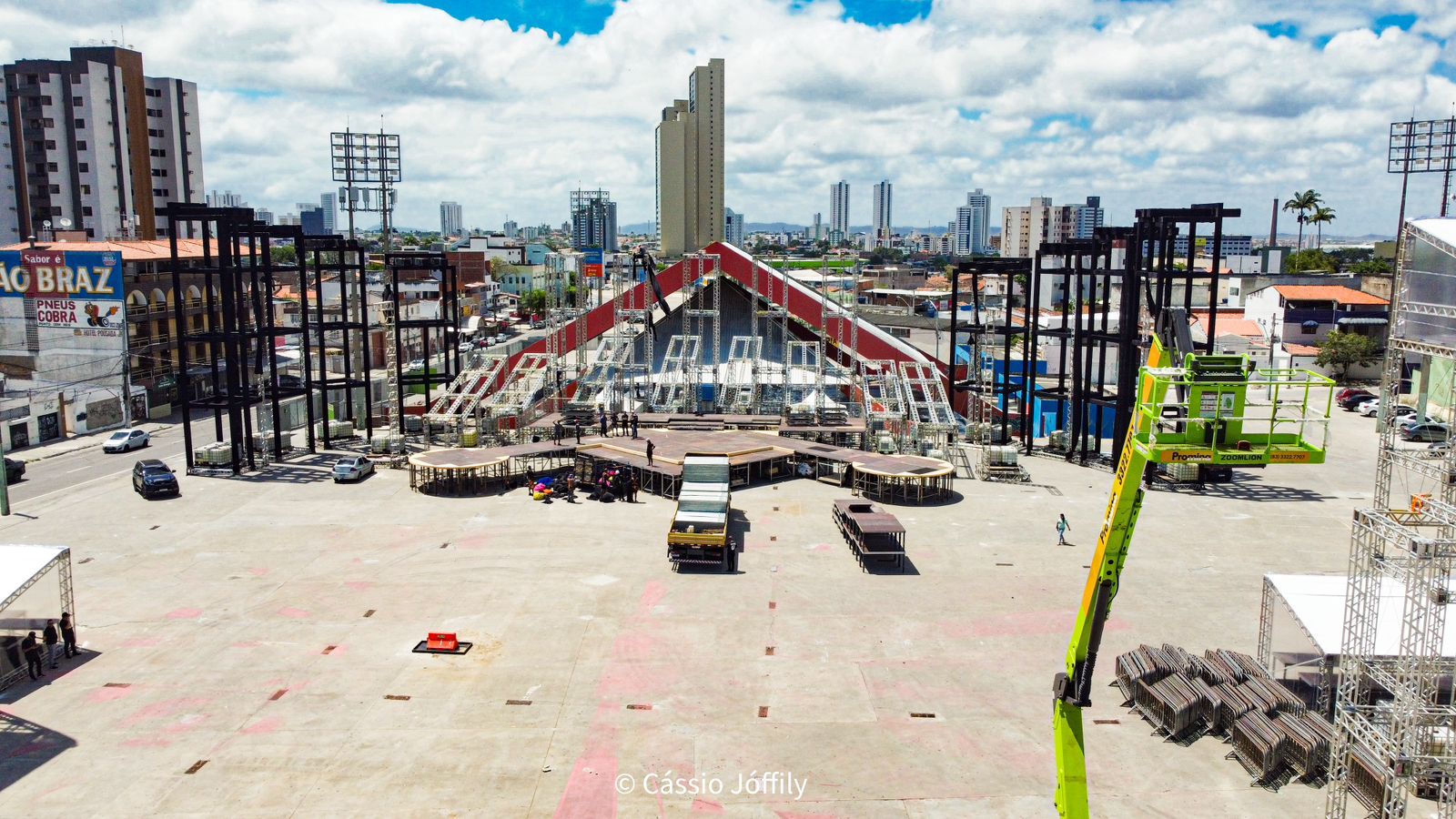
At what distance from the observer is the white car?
47812 millimetres

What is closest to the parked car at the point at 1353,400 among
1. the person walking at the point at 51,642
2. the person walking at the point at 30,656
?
the person walking at the point at 51,642

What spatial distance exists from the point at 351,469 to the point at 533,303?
94.5 meters

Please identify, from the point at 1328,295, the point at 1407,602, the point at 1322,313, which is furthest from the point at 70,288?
the point at 1328,295

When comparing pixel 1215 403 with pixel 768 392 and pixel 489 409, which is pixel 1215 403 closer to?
pixel 489 409

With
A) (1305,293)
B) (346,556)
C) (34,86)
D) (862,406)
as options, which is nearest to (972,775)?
(346,556)

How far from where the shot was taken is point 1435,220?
58.3 feet

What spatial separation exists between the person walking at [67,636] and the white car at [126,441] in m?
28.8

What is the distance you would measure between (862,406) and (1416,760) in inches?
1552

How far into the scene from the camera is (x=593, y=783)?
57.0 ft

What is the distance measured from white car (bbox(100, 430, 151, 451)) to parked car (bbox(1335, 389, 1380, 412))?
69989 millimetres

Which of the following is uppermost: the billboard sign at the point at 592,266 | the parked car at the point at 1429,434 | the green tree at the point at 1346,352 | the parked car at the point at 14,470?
the billboard sign at the point at 592,266

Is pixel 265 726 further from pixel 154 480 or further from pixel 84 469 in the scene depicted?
pixel 84 469

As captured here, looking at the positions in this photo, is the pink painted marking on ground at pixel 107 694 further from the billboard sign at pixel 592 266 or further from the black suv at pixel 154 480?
the billboard sign at pixel 592 266

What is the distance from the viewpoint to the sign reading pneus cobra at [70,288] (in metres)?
54.1
